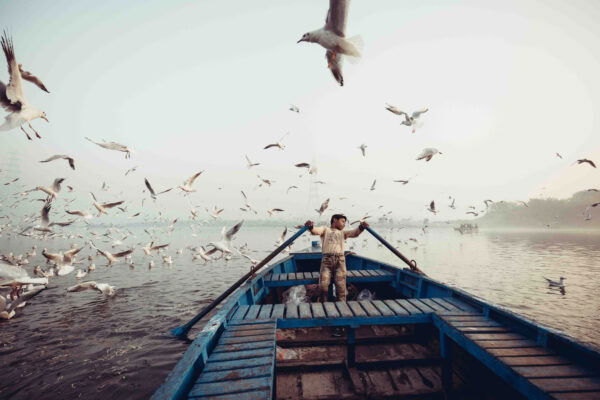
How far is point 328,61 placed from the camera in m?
3.86

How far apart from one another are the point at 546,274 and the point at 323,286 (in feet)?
72.5

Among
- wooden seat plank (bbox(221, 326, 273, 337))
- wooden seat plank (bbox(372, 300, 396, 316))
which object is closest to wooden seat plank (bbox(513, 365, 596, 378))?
wooden seat plank (bbox(372, 300, 396, 316))

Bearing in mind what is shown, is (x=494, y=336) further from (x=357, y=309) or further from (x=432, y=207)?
(x=432, y=207)

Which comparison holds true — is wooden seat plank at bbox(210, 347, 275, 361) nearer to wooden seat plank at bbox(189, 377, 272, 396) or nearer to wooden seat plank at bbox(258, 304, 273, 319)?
wooden seat plank at bbox(189, 377, 272, 396)

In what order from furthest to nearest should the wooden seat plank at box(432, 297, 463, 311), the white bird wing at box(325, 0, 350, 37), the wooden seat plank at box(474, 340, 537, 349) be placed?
the wooden seat plank at box(432, 297, 463, 311)
the white bird wing at box(325, 0, 350, 37)
the wooden seat plank at box(474, 340, 537, 349)

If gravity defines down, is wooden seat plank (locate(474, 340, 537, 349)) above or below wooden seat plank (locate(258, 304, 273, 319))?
above

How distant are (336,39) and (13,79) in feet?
16.6

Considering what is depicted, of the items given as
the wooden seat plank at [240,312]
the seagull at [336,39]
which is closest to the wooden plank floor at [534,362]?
the wooden seat plank at [240,312]

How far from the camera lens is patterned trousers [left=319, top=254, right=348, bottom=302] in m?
5.85

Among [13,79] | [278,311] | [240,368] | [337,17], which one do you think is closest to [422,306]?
[278,311]

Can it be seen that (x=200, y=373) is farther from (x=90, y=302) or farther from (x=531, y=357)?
(x=90, y=302)

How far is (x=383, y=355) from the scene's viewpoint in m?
5.11

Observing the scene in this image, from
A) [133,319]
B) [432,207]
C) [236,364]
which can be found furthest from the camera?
[432,207]

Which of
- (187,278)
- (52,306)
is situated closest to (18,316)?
(52,306)
